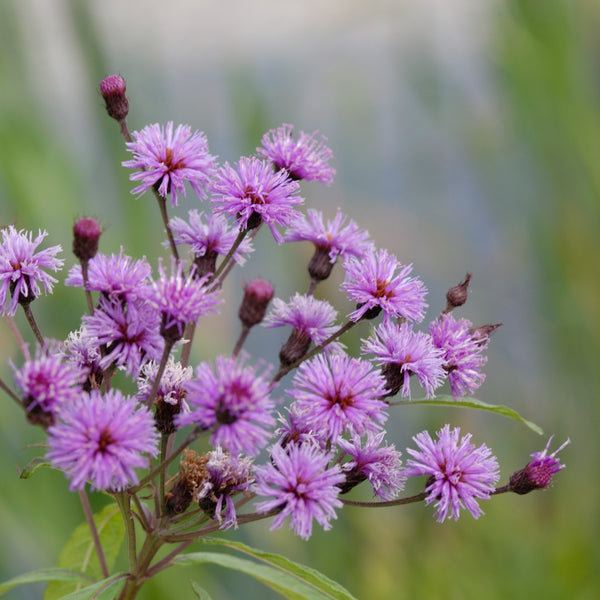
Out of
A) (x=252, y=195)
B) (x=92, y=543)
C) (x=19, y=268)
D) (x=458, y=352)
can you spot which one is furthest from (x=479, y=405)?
(x=92, y=543)

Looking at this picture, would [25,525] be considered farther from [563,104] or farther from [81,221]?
[563,104]

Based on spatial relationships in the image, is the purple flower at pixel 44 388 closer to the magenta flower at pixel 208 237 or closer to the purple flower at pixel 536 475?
the magenta flower at pixel 208 237

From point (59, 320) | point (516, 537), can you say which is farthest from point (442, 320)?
point (516, 537)

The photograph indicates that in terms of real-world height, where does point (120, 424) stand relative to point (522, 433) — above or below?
below

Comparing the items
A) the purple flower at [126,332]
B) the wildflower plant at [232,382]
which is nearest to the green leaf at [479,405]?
the wildflower plant at [232,382]

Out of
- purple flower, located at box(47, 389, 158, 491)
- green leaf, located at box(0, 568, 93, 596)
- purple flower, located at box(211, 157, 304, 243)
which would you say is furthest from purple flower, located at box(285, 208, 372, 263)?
green leaf, located at box(0, 568, 93, 596)

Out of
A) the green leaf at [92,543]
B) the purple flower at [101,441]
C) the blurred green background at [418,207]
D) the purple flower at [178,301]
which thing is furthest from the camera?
the blurred green background at [418,207]
